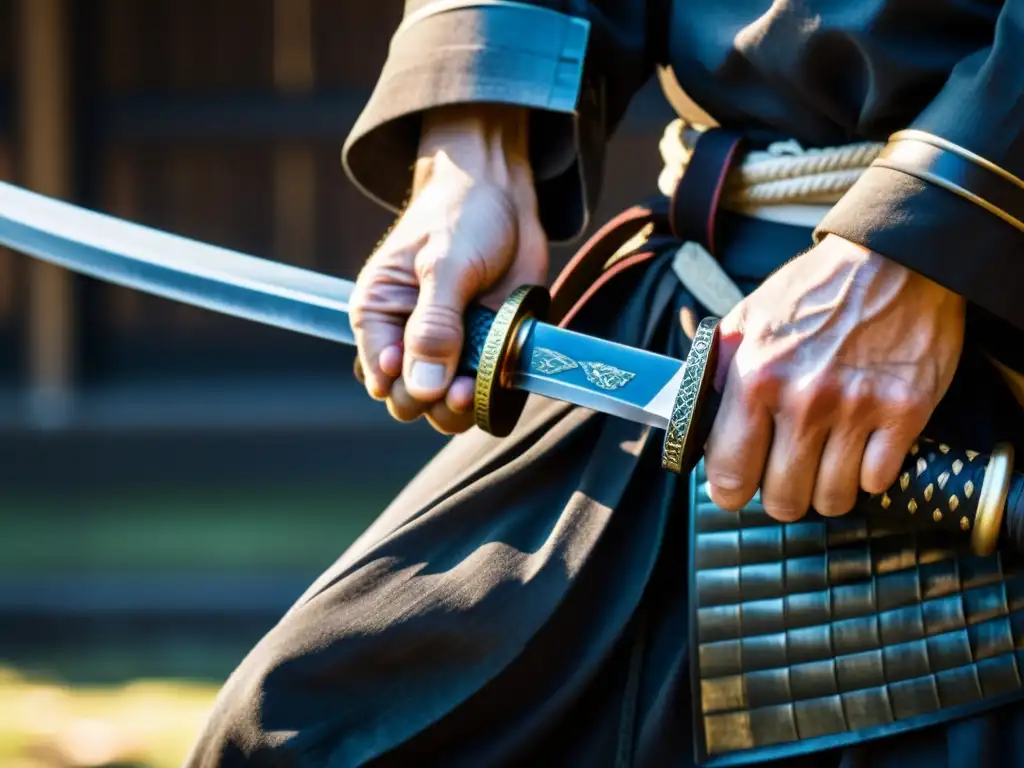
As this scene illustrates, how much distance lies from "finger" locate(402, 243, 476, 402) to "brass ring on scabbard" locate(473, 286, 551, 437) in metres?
0.03

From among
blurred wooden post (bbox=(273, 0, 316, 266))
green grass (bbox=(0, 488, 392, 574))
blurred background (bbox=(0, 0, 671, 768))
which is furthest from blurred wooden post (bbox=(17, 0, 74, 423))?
blurred wooden post (bbox=(273, 0, 316, 266))

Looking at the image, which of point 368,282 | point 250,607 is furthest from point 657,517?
point 250,607


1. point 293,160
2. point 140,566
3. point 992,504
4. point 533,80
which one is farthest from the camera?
point 293,160

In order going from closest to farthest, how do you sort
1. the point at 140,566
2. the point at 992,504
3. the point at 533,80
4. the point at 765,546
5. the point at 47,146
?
1. the point at 992,504
2. the point at 765,546
3. the point at 533,80
4. the point at 140,566
5. the point at 47,146

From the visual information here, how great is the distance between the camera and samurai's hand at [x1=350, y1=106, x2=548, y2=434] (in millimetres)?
1023

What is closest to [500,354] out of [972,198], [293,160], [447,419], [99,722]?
[447,419]

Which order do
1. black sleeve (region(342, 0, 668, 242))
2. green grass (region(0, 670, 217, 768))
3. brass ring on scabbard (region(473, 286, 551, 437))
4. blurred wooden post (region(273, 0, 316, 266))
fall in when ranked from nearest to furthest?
brass ring on scabbard (region(473, 286, 551, 437)), black sleeve (region(342, 0, 668, 242)), green grass (region(0, 670, 217, 768)), blurred wooden post (region(273, 0, 316, 266))

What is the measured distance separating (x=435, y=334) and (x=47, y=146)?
3.79 meters

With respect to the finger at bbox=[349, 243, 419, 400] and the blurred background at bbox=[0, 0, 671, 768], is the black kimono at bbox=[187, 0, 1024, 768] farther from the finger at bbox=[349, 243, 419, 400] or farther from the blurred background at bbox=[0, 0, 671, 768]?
the blurred background at bbox=[0, 0, 671, 768]

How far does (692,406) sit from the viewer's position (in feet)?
2.91

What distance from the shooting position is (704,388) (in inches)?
35.1

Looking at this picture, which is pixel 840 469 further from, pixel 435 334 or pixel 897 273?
pixel 435 334

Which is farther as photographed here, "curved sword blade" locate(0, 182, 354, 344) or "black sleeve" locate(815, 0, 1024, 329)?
"curved sword blade" locate(0, 182, 354, 344)

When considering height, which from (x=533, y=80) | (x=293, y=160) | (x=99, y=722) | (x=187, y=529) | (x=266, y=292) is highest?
(x=293, y=160)
